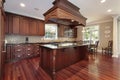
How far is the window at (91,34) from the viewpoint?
787 centimetres

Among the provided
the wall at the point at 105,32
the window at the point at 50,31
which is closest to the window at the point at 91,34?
the wall at the point at 105,32

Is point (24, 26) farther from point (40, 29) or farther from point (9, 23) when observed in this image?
point (40, 29)

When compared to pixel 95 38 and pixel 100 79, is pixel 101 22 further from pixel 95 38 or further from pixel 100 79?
pixel 100 79

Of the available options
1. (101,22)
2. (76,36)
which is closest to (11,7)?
(76,36)

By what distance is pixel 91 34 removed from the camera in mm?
8328

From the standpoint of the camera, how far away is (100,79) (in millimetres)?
2555

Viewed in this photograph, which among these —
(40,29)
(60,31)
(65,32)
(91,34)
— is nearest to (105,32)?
(91,34)

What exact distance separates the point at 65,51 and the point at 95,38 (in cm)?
542

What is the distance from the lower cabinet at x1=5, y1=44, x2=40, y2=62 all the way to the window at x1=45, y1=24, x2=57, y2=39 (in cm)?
152

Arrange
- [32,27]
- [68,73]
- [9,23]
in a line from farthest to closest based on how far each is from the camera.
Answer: [32,27], [9,23], [68,73]

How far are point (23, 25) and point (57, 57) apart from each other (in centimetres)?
305

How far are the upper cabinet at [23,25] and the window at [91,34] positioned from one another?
414 cm

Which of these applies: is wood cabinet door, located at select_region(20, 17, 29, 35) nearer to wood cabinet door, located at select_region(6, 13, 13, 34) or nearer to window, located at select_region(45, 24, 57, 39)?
wood cabinet door, located at select_region(6, 13, 13, 34)

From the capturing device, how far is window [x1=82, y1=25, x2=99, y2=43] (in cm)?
787
